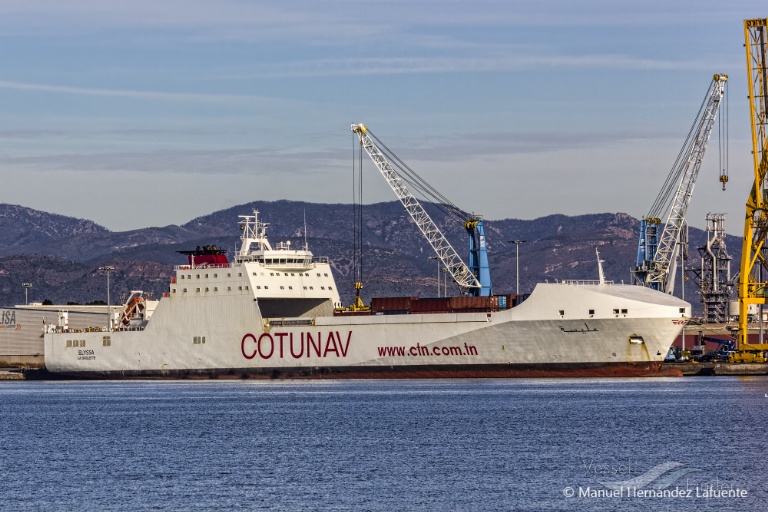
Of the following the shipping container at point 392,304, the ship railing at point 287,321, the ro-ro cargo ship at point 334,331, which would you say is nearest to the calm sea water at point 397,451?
the ro-ro cargo ship at point 334,331

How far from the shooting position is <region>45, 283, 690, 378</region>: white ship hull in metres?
79.0

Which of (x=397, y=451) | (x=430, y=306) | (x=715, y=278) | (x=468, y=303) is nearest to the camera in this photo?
(x=397, y=451)

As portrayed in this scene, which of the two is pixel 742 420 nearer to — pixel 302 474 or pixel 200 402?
pixel 302 474

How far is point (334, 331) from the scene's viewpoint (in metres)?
85.8

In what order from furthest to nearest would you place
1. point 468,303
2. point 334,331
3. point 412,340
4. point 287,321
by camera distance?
point 287,321, point 334,331, point 412,340, point 468,303

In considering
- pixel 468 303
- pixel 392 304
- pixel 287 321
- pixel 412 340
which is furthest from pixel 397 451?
pixel 287 321

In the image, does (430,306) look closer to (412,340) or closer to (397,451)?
(412,340)

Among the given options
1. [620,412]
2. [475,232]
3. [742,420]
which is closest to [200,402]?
[620,412]

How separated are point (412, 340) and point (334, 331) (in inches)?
219

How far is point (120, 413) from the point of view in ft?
208

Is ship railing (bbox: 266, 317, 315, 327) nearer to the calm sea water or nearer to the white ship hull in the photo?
the white ship hull

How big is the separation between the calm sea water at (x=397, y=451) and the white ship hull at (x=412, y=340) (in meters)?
7.01

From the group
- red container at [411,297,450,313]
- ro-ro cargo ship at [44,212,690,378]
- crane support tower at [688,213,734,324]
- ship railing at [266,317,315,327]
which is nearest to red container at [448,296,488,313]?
ro-ro cargo ship at [44,212,690,378]

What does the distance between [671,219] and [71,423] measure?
271ft
